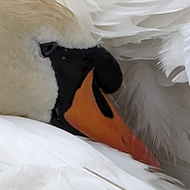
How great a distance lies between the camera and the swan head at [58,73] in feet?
4.27

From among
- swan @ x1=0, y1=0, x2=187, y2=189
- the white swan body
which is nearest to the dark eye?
swan @ x1=0, y1=0, x2=187, y2=189

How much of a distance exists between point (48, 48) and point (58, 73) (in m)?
0.04

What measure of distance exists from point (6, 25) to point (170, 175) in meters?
0.35

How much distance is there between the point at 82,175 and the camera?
104 cm

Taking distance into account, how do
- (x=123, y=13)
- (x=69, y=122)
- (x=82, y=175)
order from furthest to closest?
(x=69, y=122) < (x=123, y=13) < (x=82, y=175)

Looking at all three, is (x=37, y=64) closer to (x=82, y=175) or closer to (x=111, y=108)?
(x=111, y=108)

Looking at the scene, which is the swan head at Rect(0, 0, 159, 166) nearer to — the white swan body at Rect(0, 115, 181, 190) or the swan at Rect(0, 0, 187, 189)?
the swan at Rect(0, 0, 187, 189)

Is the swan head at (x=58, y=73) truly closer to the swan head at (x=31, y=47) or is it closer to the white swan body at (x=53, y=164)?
the swan head at (x=31, y=47)

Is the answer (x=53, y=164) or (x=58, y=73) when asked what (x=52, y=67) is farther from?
(x=53, y=164)

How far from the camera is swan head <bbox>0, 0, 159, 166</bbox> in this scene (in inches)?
51.3

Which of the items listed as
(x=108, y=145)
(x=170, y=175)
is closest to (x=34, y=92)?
(x=108, y=145)

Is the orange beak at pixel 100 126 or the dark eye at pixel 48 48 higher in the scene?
the dark eye at pixel 48 48

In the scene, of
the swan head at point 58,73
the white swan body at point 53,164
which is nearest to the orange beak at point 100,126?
the swan head at point 58,73

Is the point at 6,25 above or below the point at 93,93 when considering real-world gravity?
above
